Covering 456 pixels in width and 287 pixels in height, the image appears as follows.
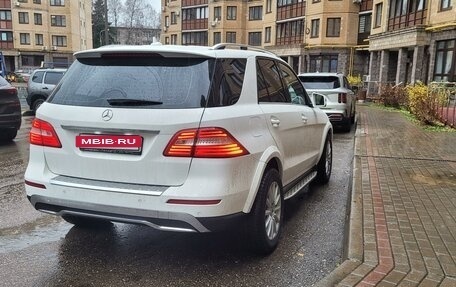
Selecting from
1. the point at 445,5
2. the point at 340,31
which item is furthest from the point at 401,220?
the point at 340,31

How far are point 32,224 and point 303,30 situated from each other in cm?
4274

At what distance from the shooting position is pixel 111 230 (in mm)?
4582

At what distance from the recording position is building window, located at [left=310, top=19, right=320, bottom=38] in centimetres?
4222

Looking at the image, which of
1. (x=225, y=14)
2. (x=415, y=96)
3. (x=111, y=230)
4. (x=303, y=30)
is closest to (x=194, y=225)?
(x=111, y=230)

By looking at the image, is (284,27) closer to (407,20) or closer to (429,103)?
(407,20)

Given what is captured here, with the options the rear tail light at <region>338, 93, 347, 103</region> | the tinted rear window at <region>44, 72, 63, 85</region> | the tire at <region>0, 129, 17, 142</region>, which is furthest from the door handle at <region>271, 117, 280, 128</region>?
the tinted rear window at <region>44, 72, 63, 85</region>

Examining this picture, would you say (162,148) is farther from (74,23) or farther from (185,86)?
(74,23)

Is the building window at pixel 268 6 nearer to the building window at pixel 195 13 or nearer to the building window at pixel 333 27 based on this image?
the building window at pixel 195 13

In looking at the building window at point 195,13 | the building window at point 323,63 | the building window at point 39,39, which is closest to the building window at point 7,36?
the building window at point 39,39

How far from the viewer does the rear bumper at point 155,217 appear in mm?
3287

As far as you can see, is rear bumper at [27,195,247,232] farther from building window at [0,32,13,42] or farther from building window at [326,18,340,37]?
building window at [0,32,13,42]

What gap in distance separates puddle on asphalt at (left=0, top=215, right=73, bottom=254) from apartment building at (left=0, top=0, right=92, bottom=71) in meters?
58.6

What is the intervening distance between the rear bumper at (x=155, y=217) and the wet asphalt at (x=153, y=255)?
466 mm

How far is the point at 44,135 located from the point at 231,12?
180ft
